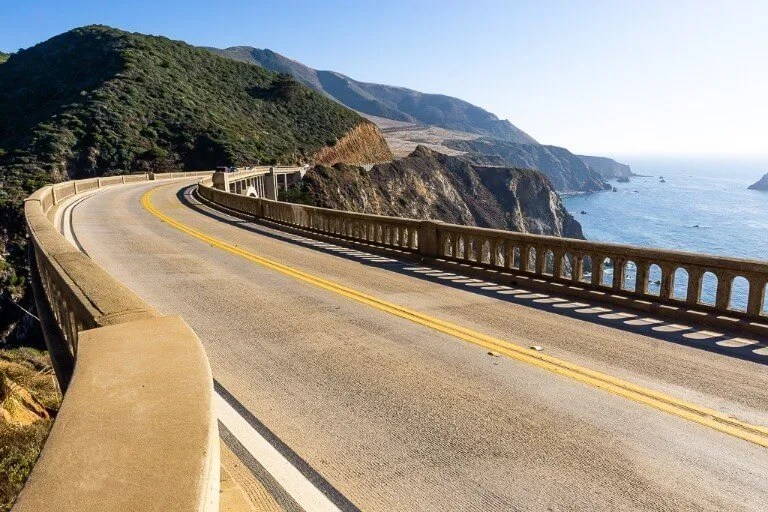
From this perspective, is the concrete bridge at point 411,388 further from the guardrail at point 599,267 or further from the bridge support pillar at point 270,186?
the bridge support pillar at point 270,186

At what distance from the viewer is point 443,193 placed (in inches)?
3802

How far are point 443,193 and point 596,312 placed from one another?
89.3 meters

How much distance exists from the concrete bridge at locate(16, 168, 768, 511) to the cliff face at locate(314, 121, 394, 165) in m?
75.4

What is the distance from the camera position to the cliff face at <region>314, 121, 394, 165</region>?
278 feet

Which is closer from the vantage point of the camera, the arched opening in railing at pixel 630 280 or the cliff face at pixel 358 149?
the arched opening in railing at pixel 630 280

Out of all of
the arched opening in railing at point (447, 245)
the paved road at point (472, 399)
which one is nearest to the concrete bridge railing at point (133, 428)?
the paved road at point (472, 399)

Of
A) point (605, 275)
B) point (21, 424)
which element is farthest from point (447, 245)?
point (605, 275)

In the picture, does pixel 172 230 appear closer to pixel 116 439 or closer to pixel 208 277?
pixel 208 277

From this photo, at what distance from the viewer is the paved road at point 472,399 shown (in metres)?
3.72

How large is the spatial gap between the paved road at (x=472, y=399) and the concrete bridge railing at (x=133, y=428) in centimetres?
139

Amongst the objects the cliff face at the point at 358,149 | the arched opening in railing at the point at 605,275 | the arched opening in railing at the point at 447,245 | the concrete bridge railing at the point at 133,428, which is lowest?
the arched opening in railing at the point at 605,275

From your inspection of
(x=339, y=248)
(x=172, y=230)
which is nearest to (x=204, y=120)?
(x=172, y=230)

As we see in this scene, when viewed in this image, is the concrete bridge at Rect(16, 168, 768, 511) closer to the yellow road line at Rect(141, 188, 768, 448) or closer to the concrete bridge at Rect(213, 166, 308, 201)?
the yellow road line at Rect(141, 188, 768, 448)

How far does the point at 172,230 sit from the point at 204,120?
6088 centimetres
